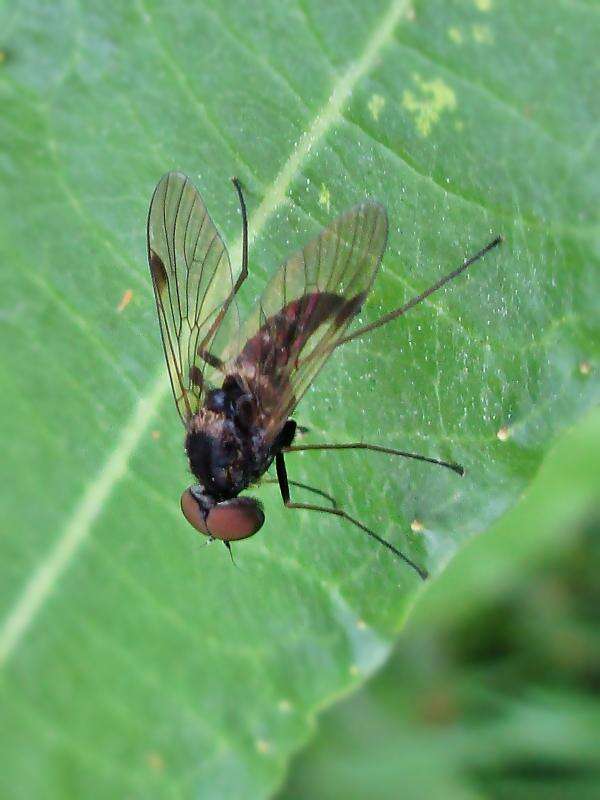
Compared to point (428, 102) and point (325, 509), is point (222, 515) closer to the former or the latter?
point (325, 509)

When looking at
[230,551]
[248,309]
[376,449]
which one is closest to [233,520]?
[230,551]

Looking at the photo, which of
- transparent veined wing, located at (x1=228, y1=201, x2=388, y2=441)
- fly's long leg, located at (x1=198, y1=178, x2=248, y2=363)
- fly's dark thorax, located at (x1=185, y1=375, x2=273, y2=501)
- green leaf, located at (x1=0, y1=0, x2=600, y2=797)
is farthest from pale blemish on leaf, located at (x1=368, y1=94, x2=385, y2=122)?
fly's dark thorax, located at (x1=185, y1=375, x2=273, y2=501)

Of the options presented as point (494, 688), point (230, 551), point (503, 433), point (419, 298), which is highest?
point (419, 298)

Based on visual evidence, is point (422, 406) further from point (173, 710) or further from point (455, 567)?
point (455, 567)

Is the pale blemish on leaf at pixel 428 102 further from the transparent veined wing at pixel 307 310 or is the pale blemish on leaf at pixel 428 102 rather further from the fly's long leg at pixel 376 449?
the fly's long leg at pixel 376 449

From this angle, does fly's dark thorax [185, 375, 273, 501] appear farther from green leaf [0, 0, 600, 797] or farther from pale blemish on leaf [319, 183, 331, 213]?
pale blemish on leaf [319, 183, 331, 213]

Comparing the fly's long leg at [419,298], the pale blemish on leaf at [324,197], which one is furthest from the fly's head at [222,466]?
the pale blemish on leaf at [324,197]

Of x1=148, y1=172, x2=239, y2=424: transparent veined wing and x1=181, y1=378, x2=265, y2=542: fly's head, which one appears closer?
x1=148, y1=172, x2=239, y2=424: transparent veined wing
